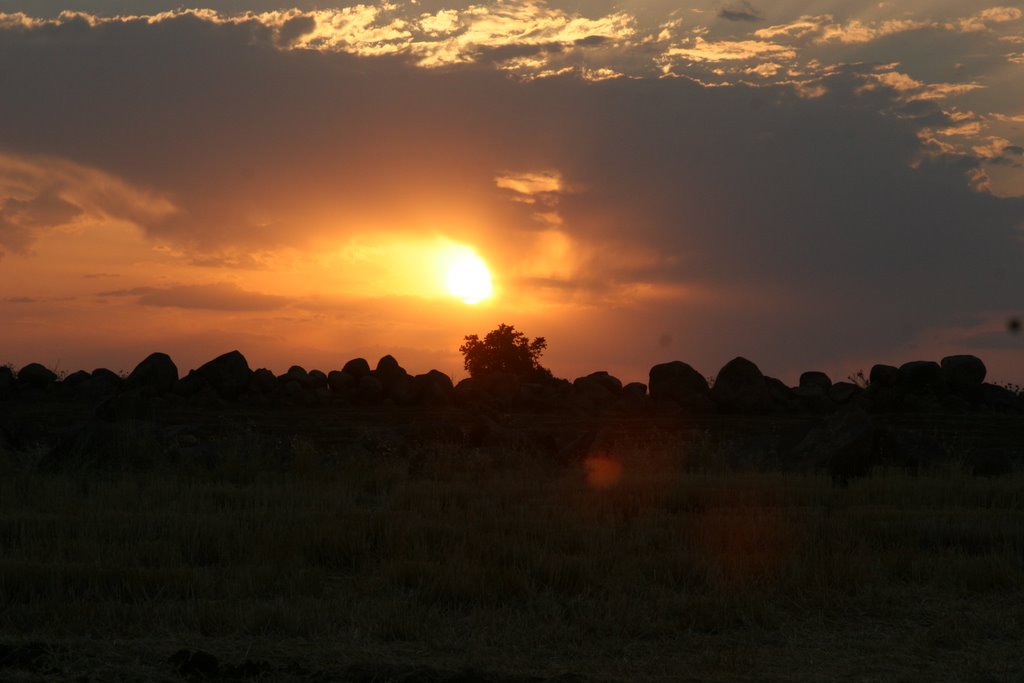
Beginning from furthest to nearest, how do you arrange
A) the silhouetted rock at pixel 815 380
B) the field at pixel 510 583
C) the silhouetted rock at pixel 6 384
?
the silhouetted rock at pixel 815 380 < the silhouetted rock at pixel 6 384 < the field at pixel 510 583

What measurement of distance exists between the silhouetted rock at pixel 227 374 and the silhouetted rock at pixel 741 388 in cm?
1431

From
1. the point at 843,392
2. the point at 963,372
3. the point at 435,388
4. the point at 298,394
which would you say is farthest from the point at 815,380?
the point at 298,394

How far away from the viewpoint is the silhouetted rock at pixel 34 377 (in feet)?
116

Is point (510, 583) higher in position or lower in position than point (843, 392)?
lower

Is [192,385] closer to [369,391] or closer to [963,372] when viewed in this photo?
[369,391]

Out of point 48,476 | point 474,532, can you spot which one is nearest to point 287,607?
point 474,532

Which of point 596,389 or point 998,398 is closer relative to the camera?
point 998,398

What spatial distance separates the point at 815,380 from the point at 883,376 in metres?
2.86

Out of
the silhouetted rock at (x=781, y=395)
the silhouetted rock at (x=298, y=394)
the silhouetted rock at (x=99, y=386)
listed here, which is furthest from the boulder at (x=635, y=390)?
the silhouetted rock at (x=99, y=386)

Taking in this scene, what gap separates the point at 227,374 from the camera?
33.5m

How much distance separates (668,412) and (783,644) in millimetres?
24024

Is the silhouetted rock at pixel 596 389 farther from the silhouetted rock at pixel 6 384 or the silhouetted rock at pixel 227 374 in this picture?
the silhouetted rock at pixel 6 384

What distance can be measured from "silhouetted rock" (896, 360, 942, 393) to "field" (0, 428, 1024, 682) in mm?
19754

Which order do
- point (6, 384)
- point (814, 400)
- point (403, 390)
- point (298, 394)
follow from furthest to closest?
point (6, 384) < point (403, 390) < point (298, 394) < point (814, 400)
